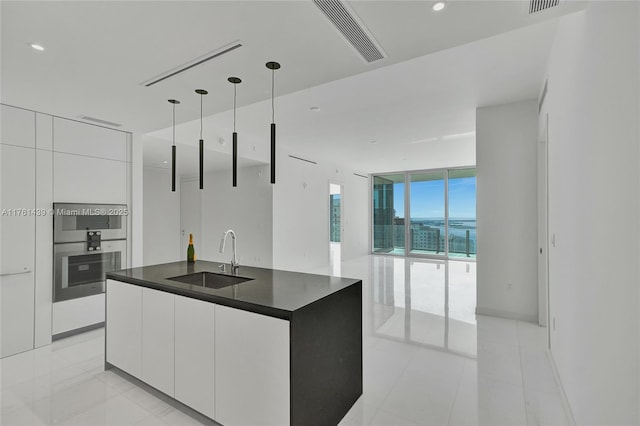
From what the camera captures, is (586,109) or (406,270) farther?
(406,270)

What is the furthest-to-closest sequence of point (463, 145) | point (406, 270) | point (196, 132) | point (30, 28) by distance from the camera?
point (406, 270) < point (463, 145) < point (196, 132) < point (30, 28)

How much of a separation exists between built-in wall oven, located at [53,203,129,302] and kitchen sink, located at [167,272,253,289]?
1947 mm

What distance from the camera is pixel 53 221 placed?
355 cm

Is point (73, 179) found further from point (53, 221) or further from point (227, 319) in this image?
point (227, 319)

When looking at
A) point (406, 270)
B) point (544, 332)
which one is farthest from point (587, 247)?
point (406, 270)

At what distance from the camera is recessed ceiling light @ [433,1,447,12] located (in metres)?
1.72

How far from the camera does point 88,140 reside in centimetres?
384

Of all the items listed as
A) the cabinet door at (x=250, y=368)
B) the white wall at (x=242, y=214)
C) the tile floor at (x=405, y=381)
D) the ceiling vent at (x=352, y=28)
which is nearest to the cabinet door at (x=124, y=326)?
the tile floor at (x=405, y=381)

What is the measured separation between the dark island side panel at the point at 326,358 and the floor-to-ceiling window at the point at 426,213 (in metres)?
7.93

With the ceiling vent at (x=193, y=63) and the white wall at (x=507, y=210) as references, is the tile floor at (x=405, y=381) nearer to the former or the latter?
the white wall at (x=507, y=210)

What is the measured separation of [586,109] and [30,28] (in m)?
3.28

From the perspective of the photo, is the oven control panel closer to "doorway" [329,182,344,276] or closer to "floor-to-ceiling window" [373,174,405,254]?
"doorway" [329,182,344,276]

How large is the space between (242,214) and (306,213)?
153cm

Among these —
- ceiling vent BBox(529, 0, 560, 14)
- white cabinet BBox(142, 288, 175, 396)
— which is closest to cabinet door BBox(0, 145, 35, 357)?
A: white cabinet BBox(142, 288, 175, 396)
